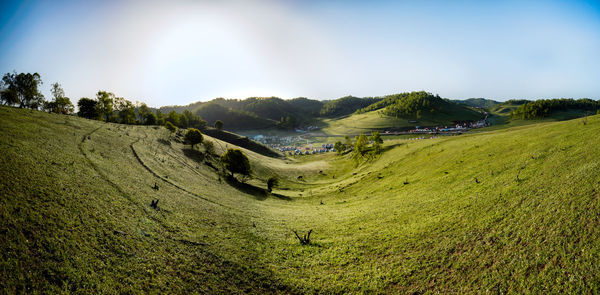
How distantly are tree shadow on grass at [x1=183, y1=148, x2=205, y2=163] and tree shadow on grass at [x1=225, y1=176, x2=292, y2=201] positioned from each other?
1435 centimetres

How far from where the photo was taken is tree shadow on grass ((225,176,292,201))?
40.5 m

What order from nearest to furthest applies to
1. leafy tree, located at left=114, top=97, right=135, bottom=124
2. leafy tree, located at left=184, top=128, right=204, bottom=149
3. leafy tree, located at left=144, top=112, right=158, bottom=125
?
leafy tree, located at left=184, top=128, right=204, bottom=149
leafy tree, located at left=114, top=97, right=135, bottom=124
leafy tree, located at left=144, top=112, right=158, bottom=125

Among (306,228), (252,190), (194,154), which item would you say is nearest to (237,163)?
(252,190)

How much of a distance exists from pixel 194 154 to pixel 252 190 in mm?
26733

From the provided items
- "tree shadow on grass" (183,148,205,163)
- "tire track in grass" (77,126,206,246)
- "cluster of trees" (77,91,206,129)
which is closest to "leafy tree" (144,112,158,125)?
"cluster of trees" (77,91,206,129)

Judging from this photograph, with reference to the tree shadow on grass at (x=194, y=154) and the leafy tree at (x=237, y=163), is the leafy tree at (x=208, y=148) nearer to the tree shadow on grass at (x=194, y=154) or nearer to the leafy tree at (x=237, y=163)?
the tree shadow on grass at (x=194, y=154)

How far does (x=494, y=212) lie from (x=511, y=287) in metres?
7.41

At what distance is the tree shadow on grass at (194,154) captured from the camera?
180ft

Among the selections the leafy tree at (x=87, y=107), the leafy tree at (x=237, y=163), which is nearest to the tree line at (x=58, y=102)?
the leafy tree at (x=87, y=107)

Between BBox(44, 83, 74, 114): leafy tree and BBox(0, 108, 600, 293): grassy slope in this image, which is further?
BBox(44, 83, 74, 114): leafy tree

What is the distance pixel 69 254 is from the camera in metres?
11.1

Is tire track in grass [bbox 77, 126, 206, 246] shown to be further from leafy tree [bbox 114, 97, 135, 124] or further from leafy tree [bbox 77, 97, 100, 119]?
leafy tree [bbox 114, 97, 135, 124]

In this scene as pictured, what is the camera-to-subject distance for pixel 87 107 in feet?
251

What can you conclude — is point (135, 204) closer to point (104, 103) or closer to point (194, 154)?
point (194, 154)
